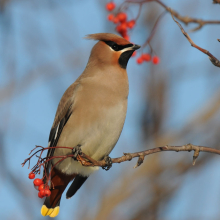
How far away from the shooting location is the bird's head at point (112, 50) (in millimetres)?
4500

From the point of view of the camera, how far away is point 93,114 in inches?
161

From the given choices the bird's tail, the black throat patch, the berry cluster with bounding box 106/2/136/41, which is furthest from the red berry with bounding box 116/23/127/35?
the bird's tail

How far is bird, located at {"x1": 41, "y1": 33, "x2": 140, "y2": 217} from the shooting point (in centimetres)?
411

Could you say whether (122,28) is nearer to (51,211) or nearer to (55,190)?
(55,190)

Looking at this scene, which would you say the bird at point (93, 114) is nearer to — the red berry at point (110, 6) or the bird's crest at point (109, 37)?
the bird's crest at point (109, 37)

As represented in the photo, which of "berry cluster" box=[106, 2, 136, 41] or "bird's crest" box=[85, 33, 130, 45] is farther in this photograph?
"bird's crest" box=[85, 33, 130, 45]

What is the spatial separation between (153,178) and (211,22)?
3060mm

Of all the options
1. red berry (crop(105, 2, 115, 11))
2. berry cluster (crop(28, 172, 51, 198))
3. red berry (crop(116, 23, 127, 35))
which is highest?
red berry (crop(105, 2, 115, 11))

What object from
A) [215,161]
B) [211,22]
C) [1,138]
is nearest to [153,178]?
[215,161]

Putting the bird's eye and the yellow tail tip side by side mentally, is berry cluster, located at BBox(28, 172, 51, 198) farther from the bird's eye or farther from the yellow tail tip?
the bird's eye

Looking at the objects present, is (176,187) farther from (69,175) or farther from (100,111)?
(100,111)

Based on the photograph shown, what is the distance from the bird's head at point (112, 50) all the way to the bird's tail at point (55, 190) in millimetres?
1284

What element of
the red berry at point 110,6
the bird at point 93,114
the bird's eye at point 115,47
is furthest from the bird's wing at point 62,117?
Answer: the red berry at point 110,6

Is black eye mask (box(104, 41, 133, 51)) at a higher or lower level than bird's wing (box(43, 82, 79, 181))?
higher
